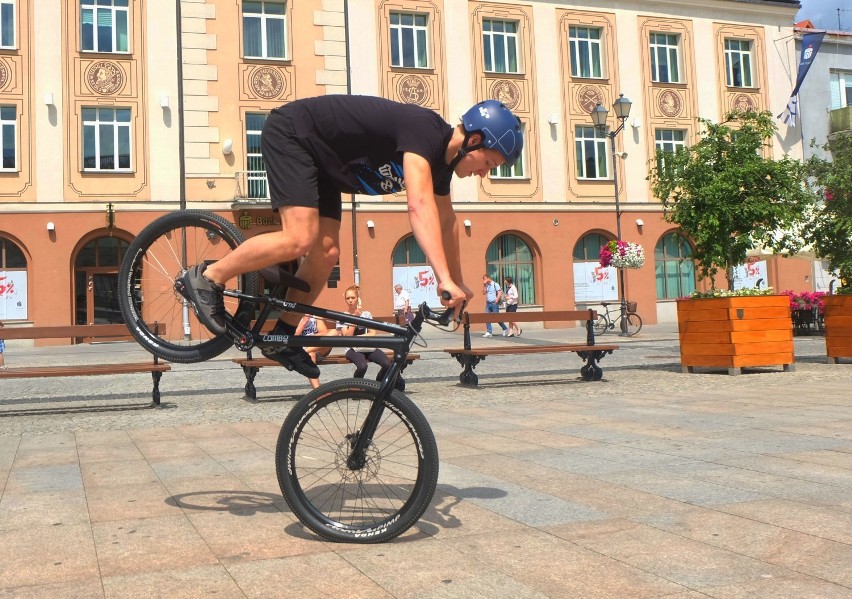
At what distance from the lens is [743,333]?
11.9m

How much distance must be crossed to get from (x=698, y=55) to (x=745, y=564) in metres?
32.8

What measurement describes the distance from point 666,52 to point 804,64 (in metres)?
5.65

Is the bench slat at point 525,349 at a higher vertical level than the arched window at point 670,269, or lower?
lower

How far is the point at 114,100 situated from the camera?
26.6 metres

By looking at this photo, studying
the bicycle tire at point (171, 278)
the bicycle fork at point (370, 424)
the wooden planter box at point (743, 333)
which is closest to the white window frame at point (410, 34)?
the wooden planter box at point (743, 333)

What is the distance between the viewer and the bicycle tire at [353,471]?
11.9 feet

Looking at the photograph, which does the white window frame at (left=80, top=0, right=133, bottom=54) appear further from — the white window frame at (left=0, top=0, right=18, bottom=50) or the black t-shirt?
the black t-shirt

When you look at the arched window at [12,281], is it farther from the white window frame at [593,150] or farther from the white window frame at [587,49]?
the white window frame at [587,49]

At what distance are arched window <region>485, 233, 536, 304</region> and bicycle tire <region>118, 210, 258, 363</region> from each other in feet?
85.9

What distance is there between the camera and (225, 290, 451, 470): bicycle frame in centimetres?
380

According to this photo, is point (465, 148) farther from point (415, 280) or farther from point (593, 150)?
point (593, 150)

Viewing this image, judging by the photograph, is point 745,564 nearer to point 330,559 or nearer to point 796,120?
point 330,559

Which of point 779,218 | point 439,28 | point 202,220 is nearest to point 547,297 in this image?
point 439,28

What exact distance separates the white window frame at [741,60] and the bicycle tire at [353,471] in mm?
33086
